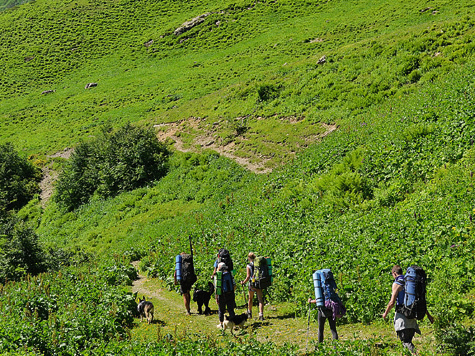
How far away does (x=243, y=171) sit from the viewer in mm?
24719

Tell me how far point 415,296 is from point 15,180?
3902 centimetres

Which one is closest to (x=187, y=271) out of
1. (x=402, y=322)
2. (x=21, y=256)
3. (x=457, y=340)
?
(x=402, y=322)

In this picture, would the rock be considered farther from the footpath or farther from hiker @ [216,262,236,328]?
hiker @ [216,262,236,328]

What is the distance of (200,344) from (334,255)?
4875 mm

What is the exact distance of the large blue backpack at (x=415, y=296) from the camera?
714 centimetres

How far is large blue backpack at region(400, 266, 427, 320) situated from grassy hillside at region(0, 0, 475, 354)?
1.78ft

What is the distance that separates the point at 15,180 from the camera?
37.7 meters

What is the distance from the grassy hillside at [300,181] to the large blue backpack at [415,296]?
542 mm

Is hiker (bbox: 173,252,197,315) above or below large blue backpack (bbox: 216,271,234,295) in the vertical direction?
below

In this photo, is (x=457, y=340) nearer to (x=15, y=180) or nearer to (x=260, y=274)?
(x=260, y=274)

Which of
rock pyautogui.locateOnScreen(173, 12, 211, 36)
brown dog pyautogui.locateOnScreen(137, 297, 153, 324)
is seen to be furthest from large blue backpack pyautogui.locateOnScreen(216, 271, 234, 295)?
rock pyautogui.locateOnScreen(173, 12, 211, 36)

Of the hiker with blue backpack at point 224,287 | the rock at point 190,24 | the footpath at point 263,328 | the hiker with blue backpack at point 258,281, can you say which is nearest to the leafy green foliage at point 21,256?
the footpath at point 263,328

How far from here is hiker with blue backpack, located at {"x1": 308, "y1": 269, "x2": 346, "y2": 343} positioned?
327 inches

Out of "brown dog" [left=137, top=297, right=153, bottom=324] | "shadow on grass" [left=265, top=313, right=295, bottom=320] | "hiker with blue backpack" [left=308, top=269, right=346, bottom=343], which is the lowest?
"shadow on grass" [left=265, top=313, right=295, bottom=320]
